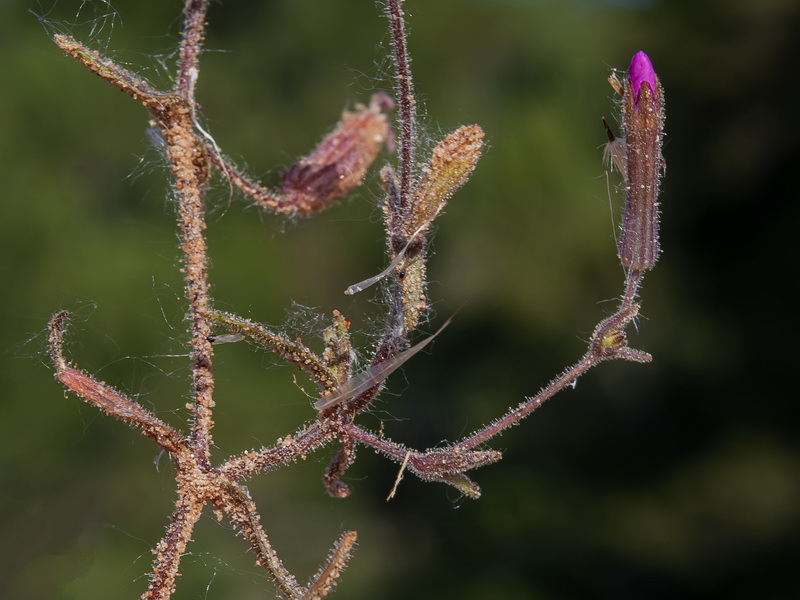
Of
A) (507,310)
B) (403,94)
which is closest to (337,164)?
(403,94)

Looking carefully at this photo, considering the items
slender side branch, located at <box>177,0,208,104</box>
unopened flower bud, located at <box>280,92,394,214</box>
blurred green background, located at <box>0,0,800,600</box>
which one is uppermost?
blurred green background, located at <box>0,0,800,600</box>

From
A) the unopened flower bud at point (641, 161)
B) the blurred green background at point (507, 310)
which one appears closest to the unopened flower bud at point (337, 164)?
the unopened flower bud at point (641, 161)

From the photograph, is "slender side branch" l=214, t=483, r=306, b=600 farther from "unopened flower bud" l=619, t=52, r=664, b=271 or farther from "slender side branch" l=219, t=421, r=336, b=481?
"unopened flower bud" l=619, t=52, r=664, b=271

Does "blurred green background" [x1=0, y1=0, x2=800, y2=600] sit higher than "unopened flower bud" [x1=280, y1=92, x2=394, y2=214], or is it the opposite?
"blurred green background" [x1=0, y1=0, x2=800, y2=600]

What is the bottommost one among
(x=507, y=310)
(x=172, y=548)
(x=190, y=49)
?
(x=172, y=548)

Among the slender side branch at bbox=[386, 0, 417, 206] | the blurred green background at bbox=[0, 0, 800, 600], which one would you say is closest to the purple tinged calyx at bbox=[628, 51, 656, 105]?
the slender side branch at bbox=[386, 0, 417, 206]

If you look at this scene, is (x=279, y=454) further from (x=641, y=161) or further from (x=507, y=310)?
(x=507, y=310)
